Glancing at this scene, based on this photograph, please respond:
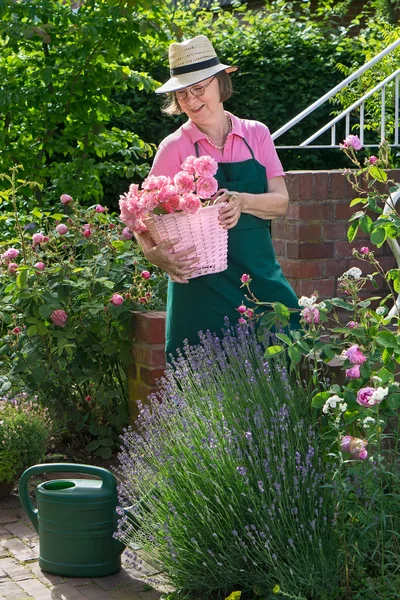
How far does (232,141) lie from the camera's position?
3.64 metres

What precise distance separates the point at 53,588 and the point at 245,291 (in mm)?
1285

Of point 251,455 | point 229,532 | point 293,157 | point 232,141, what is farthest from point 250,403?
point 293,157

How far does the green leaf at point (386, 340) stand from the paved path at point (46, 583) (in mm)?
1194

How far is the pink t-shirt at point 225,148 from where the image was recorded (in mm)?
3584

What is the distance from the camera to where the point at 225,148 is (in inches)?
143

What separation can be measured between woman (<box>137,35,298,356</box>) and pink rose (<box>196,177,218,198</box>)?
255 mm

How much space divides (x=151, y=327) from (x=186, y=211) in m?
1.59

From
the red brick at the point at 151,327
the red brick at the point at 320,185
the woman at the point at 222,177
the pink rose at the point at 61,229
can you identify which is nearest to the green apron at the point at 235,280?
the woman at the point at 222,177

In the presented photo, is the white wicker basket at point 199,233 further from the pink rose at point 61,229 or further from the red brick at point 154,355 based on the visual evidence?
the pink rose at point 61,229

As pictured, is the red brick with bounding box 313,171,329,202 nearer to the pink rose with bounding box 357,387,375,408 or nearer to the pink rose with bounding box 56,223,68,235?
the pink rose with bounding box 56,223,68,235

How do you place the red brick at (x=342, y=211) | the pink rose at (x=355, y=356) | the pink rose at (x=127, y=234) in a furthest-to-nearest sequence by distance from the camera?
the red brick at (x=342, y=211), the pink rose at (x=127, y=234), the pink rose at (x=355, y=356)

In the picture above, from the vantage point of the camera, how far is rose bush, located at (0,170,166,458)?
4.85 metres

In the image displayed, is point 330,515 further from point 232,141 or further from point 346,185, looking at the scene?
point 346,185

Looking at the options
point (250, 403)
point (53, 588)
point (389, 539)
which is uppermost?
point (250, 403)
